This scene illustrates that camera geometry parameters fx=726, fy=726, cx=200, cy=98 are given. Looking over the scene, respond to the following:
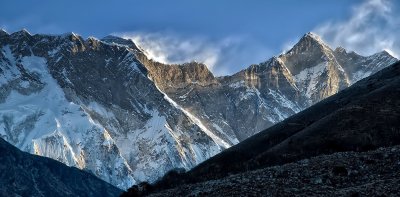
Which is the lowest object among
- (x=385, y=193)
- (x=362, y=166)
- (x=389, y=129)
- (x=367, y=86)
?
(x=385, y=193)

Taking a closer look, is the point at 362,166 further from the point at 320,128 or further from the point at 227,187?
the point at 320,128

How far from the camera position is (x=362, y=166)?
2242 inches

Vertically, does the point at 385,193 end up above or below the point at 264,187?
below

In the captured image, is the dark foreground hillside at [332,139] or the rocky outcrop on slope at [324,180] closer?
the rocky outcrop on slope at [324,180]

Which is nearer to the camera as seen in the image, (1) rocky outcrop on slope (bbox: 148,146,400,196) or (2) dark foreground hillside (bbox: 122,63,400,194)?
(1) rocky outcrop on slope (bbox: 148,146,400,196)

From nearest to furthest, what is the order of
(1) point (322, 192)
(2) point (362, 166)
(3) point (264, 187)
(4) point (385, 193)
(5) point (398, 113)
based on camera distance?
(4) point (385, 193) < (1) point (322, 192) < (3) point (264, 187) < (2) point (362, 166) < (5) point (398, 113)

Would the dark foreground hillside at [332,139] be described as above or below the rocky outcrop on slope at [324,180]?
above

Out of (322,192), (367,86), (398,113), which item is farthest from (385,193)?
(367,86)

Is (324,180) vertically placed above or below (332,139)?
below

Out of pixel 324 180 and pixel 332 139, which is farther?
pixel 332 139

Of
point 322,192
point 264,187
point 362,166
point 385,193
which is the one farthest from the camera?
point 362,166

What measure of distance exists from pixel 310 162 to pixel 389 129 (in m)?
30.7

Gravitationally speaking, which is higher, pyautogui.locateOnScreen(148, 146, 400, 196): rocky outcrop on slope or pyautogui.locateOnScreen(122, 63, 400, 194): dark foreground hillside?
pyautogui.locateOnScreen(122, 63, 400, 194): dark foreground hillside

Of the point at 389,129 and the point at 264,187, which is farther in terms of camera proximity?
the point at 389,129
